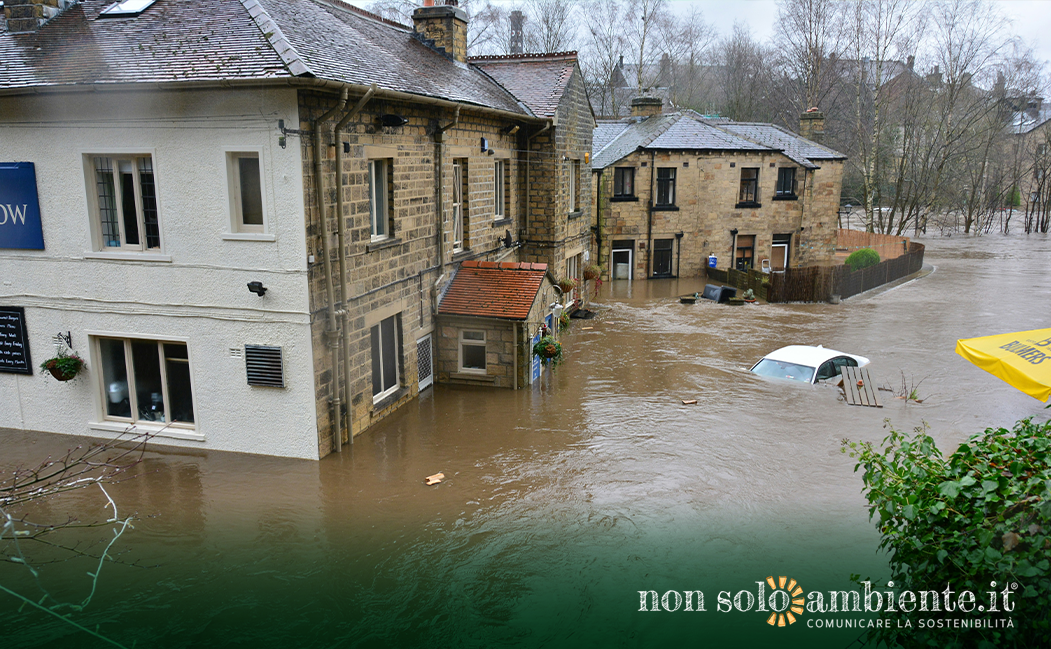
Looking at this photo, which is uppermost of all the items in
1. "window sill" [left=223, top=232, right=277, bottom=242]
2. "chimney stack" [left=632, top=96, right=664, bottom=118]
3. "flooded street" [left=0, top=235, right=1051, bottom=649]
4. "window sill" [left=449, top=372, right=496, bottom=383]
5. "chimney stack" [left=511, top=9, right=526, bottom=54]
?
"chimney stack" [left=511, top=9, right=526, bottom=54]

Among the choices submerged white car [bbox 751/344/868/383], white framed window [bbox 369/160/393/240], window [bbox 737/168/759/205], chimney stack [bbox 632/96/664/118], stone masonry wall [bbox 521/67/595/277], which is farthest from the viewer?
chimney stack [bbox 632/96/664/118]

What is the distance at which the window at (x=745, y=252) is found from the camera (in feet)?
107

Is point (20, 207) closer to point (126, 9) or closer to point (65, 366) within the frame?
point (65, 366)

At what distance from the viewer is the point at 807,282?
27234 mm

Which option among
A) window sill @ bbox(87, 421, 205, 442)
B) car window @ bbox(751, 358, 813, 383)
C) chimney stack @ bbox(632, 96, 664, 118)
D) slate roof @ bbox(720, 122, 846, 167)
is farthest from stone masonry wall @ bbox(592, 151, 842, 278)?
window sill @ bbox(87, 421, 205, 442)

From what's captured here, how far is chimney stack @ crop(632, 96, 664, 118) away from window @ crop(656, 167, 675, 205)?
465 cm

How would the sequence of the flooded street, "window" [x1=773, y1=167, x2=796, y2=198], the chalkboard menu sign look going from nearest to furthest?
the flooded street → the chalkboard menu sign → "window" [x1=773, y1=167, x2=796, y2=198]

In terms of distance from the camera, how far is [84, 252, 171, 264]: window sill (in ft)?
38.6

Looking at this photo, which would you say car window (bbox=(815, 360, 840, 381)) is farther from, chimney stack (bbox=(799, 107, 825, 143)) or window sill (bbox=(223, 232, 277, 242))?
chimney stack (bbox=(799, 107, 825, 143))

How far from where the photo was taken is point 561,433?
13.6 metres

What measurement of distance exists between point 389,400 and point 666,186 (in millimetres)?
20381

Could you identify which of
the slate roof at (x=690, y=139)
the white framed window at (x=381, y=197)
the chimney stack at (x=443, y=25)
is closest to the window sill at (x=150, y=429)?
the white framed window at (x=381, y=197)

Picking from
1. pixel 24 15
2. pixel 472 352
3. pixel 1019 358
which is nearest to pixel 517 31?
pixel 472 352

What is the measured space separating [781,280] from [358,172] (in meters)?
19.1
